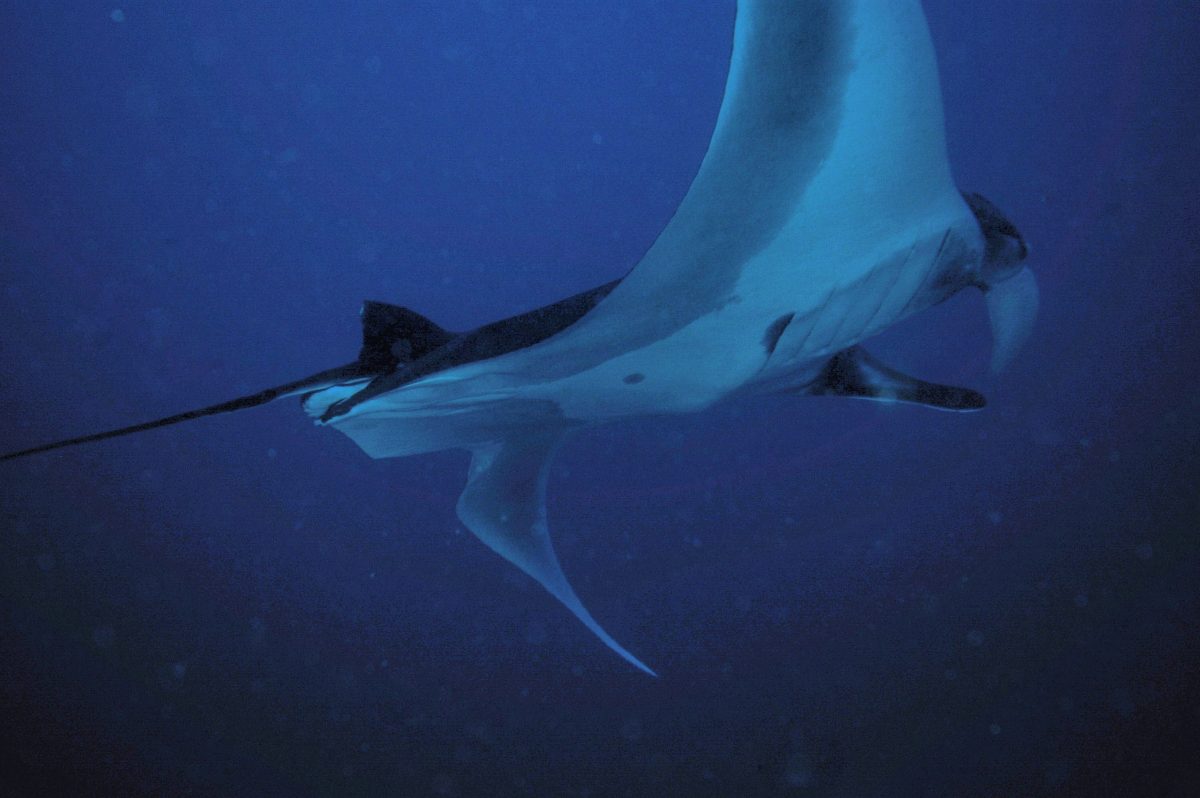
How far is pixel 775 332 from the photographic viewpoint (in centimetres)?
178

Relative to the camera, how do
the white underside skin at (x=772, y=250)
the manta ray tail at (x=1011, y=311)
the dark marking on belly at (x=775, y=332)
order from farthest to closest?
the manta ray tail at (x=1011, y=311) → the dark marking on belly at (x=775, y=332) → the white underside skin at (x=772, y=250)

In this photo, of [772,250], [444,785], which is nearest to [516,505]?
[772,250]

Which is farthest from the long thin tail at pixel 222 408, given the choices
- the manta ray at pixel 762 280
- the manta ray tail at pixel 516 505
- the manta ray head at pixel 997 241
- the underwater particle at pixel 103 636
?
the underwater particle at pixel 103 636

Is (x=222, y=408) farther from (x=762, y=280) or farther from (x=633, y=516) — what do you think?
(x=633, y=516)

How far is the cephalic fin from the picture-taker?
2.32 meters

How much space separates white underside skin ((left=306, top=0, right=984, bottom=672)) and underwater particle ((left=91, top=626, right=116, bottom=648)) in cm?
926

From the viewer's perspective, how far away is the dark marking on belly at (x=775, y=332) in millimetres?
1731

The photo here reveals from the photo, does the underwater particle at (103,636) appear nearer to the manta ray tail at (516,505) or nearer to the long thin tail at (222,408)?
the manta ray tail at (516,505)

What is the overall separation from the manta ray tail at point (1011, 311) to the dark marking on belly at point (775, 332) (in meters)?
1.17

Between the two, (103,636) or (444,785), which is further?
(103,636)

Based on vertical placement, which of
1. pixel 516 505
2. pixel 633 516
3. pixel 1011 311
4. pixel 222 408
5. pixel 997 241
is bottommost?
pixel 633 516

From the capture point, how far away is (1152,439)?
35.4 ft

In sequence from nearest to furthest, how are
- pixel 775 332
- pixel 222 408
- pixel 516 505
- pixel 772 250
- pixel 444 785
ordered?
pixel 222 408
pixel 772 250
pixel 775 332
pixel 516 505
pixel 444 785

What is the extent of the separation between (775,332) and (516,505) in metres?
1.36
